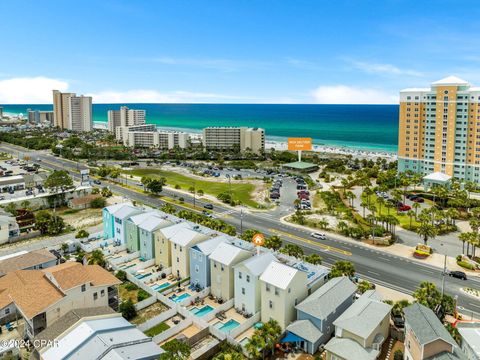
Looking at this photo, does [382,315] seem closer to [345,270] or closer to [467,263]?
[345,270]

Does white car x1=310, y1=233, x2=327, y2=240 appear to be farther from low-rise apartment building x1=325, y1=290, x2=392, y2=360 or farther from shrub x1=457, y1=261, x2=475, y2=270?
low-rise apartment building x1=325, y1=290, x2=392, y2=360

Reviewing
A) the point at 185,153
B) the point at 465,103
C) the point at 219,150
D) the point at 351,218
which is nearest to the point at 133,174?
the point at 185,153

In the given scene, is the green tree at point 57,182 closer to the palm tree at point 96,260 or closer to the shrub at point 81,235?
the shrub at point 81,235

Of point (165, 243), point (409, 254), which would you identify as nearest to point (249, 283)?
point (165, 243)

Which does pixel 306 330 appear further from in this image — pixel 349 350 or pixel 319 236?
pixel 319 236

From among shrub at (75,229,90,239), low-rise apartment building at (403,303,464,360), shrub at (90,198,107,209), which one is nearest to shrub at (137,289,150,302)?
shrub at (75,229,90,239)
